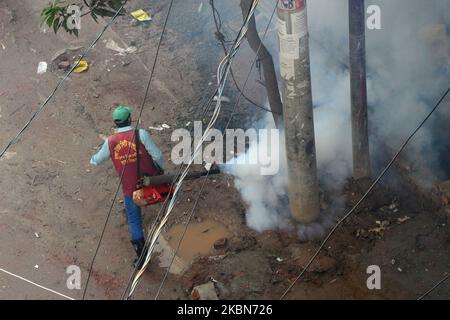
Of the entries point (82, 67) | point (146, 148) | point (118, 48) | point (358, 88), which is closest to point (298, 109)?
point (358, 88)

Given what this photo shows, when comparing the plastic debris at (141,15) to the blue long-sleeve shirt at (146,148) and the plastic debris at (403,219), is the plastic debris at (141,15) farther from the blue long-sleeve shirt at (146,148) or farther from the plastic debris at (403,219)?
the plastic debris at (403,219)

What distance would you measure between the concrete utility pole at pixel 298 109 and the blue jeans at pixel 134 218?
173cm

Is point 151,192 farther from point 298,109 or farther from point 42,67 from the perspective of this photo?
point 42,67

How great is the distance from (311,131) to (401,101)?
7.49ft

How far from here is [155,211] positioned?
317 inches

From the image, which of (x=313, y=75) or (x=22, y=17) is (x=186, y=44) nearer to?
(x=313, y=75)

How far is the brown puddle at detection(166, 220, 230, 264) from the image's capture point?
7.58 metres

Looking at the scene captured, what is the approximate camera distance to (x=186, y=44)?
10.9m

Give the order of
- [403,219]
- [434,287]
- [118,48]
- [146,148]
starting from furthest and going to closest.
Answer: [118,48] → [403,219] → [146,148] → [434,287]

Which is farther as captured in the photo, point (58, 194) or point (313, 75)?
point (313, 75)

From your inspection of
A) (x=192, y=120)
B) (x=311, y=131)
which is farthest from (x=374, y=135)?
(x=192, y=120)

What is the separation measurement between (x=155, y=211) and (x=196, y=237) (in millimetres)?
655

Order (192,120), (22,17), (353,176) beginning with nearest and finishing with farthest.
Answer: (353,176)
(192,120)
(22,17)

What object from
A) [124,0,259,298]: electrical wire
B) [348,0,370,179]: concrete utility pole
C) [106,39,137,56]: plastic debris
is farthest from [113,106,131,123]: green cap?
[106,39,137,56]: plastic debris
